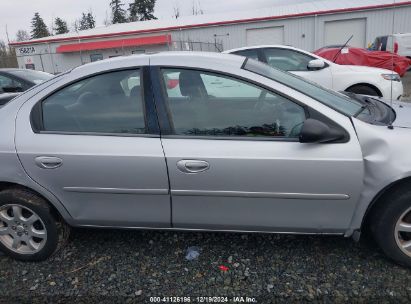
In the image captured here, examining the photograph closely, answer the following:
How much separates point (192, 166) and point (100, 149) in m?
0.66

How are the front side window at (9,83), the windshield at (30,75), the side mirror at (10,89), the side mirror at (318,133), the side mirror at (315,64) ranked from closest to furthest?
1. the side mirror at (318,133)
2. the side mirror at (315,64)
3. the side mirror at (10,89)
4. the front side window at (9,83)
5. the windshield at (30,75)

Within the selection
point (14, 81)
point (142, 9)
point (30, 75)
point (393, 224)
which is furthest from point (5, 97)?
point (142, 9)

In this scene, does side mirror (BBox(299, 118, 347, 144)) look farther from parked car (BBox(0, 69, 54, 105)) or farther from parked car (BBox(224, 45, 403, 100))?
parked car (BBox(0, 69, 54, 105))

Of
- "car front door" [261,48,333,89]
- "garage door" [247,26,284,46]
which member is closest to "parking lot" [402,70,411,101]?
"car front door" [261,48,333,89]

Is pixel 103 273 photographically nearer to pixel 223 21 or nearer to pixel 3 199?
pixel 3 199

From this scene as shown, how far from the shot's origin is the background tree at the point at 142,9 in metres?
51.2

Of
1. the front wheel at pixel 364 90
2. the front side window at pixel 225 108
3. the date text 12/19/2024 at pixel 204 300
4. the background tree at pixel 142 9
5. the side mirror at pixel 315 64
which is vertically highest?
the background tree at pixel 142 9

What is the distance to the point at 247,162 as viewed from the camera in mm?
2287

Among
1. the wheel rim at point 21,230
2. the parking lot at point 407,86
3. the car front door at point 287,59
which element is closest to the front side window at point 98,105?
the wheel rim at point 21,230

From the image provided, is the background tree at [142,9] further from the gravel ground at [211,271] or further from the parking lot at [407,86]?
the gravel ground at [211,271]

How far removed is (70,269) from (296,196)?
5.90ft

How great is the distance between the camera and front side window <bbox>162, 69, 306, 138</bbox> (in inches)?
93.1

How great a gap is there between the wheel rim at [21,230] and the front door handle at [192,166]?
4.04ft

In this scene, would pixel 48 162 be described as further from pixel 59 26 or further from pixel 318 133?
pixel 59 26
